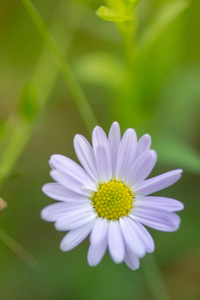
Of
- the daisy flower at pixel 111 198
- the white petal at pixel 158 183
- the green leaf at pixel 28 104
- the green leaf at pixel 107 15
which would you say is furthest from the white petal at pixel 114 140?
the green leaf at pixel 28 104

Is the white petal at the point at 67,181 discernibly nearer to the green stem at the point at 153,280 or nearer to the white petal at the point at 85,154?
the white petal at the point at 85,154

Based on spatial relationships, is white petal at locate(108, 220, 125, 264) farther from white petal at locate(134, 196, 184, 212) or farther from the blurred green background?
the blurred green background

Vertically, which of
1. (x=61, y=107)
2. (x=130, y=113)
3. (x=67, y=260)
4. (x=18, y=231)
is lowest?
(x=67, y=260)

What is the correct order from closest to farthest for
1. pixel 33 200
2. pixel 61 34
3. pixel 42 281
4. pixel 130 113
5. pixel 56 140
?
pixel 130 113, pixel 42 281, pixel 33 200, pixel 61 34, pixel 56 140

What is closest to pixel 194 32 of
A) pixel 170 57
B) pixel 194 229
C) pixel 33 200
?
pixel 170 57

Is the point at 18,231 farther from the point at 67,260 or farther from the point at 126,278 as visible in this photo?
the point at 126,278

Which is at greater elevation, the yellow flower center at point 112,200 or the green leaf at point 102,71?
the green leaf at point 102,71
